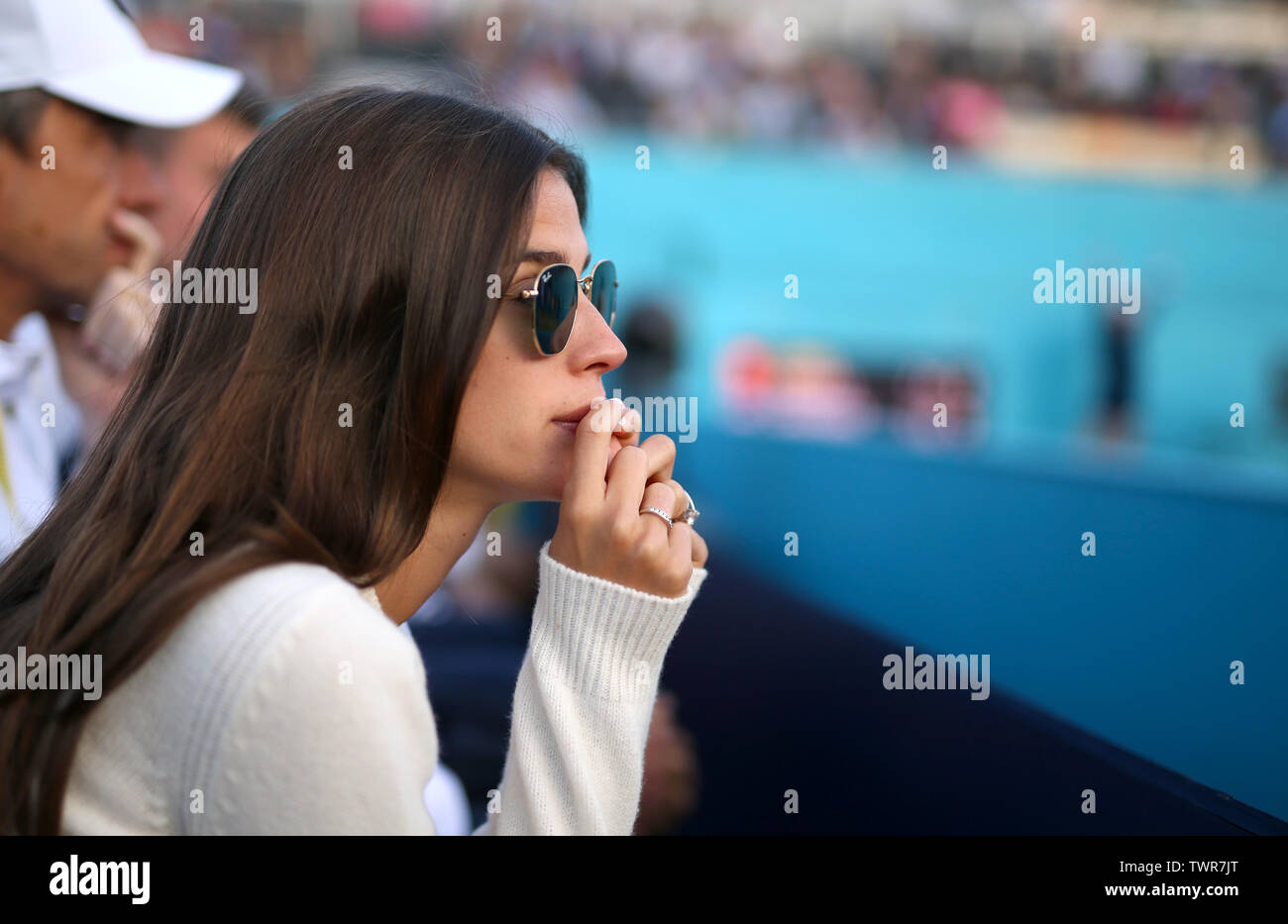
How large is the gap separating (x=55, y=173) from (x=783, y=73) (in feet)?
41.2

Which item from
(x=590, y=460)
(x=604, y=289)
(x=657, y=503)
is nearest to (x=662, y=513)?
(x=657, y=503)

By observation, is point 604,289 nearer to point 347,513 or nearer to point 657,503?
point 657,503

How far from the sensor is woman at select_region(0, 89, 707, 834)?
1241mm

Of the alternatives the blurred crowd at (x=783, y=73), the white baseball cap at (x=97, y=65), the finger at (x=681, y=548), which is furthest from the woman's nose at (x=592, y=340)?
the blurred crowd at (x=783, y=73)

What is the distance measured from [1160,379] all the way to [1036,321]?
5.48 feet

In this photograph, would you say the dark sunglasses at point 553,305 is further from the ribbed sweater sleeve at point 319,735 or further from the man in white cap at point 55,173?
the man in white cap at point 55,173

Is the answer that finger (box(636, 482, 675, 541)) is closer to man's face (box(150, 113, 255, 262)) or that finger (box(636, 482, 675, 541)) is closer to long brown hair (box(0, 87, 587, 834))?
long brown hair (box(0, 87, 587, 834))

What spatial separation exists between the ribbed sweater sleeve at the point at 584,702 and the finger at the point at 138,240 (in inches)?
59.3

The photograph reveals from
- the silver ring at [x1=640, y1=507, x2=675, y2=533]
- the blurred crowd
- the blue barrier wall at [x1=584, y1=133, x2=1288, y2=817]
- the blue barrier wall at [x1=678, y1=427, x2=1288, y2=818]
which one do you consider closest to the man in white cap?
the silver ring at [x1=640, y1=507, x2=675, y2=533]

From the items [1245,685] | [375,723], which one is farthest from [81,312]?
[1245,685]

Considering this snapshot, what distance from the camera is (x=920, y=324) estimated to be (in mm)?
13727

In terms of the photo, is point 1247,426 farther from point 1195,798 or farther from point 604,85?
point 1195,798

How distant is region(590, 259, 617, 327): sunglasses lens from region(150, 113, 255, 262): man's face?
4.09ft

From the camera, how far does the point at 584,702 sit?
5.09 feet
